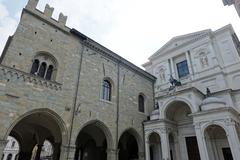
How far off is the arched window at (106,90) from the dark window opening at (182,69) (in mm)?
7543

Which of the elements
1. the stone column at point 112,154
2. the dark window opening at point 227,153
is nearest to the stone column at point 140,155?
the stone column at point 112,154

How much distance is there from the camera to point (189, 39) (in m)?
16.9

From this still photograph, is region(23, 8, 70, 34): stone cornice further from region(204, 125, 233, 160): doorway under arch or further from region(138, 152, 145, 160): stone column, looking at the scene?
region(204, 125, 233, 160): doorway under arch

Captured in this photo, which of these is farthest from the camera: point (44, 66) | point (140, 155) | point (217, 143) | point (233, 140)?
point (140, 155)

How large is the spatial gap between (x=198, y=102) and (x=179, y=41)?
7986 mm

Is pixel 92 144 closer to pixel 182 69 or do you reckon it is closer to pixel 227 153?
pixel 227 153

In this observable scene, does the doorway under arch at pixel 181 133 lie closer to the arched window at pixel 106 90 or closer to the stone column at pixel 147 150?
the stone column at pixel 147 150

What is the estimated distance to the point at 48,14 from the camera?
1049 centimetres

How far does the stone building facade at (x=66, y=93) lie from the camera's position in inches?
319

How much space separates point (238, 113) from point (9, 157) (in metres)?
40.1

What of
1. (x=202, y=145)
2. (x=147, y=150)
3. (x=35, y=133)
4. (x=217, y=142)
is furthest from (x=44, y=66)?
(x=217, y=142)

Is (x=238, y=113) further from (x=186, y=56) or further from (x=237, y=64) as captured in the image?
(x=186, y=56)

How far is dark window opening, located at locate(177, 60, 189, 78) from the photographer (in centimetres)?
1623

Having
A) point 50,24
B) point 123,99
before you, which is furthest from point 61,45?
point 123,99
